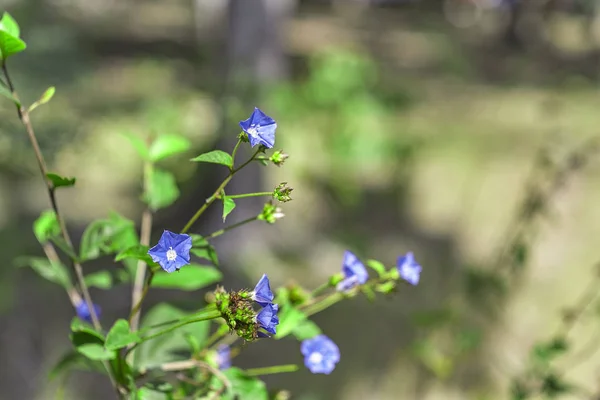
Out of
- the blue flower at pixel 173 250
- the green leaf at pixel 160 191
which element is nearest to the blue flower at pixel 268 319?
the blue flower at pixel 173 250

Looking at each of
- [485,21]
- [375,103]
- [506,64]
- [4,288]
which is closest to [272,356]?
[4,288]

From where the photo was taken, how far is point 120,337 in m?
0.71

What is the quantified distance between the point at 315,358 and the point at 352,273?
0.13 meters

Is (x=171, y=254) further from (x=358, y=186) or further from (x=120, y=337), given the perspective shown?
(x=358, y=186)

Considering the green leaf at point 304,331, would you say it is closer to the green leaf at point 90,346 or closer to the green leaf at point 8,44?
the green leaf at point 90,346

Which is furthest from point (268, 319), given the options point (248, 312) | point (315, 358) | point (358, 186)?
point (358, 186)

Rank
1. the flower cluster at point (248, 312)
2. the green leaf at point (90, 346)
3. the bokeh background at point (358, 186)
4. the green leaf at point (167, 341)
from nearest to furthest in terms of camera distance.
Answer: the flower cluster at point (248, 312), the green leaf at point (90, 346), the green leaf at point (167, 341), the bokeh background at point (358, 186)

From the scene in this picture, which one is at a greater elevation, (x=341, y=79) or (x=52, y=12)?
(x=52, y=12)

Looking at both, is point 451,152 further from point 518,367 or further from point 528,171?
point 518,367

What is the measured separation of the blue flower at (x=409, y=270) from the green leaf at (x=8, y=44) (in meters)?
0.56

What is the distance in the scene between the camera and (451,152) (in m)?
4.86

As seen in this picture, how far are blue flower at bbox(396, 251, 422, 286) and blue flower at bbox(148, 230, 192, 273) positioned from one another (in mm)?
335

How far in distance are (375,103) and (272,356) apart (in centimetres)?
243

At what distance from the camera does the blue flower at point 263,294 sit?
661 mm
